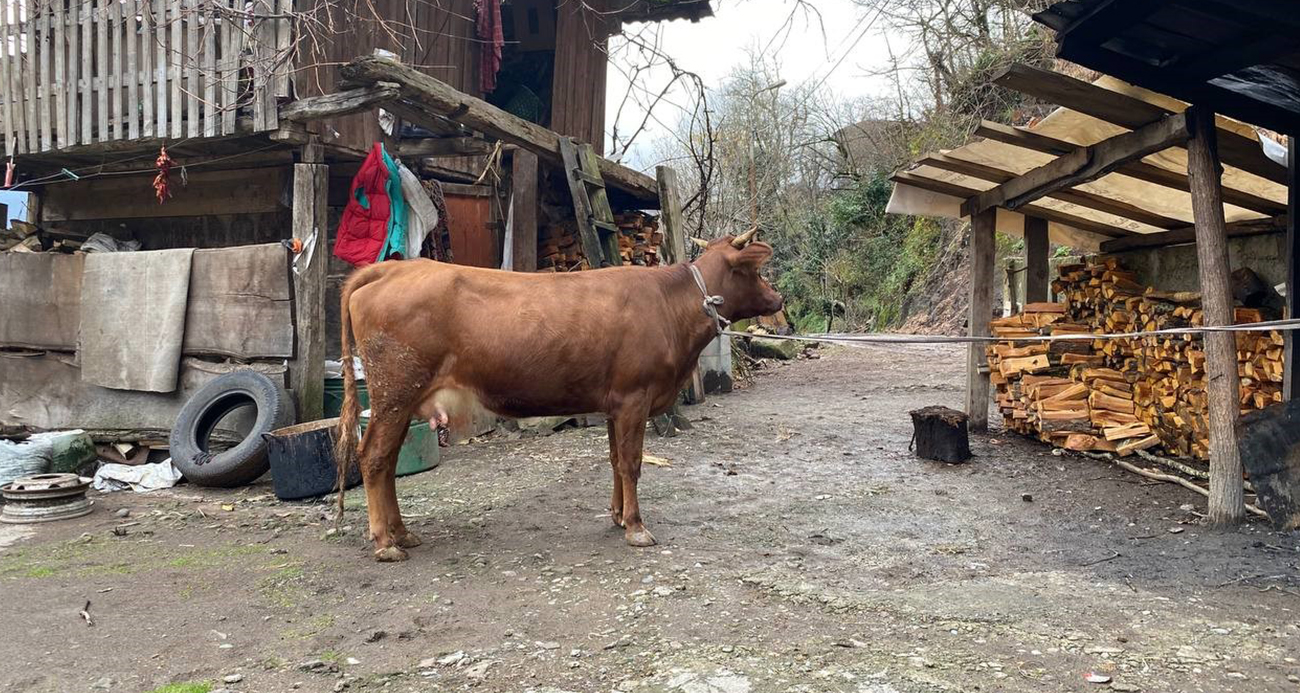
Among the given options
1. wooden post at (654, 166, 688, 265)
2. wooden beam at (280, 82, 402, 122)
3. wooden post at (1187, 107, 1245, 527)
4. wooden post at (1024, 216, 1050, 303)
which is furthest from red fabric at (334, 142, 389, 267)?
wooden post at (1024, 216, 1050, 303)

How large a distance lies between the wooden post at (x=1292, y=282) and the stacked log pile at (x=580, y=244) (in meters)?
6.61

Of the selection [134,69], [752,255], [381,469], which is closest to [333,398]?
[381,469]

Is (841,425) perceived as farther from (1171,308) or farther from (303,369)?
(303,369)

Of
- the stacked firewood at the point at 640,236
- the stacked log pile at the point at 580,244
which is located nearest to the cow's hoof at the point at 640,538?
the stacked log pile at the point at 580,244

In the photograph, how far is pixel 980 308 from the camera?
892 centimetres

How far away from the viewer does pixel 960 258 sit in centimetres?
2331

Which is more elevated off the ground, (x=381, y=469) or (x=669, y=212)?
(x=669, y=212)

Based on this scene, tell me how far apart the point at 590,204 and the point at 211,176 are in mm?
4140

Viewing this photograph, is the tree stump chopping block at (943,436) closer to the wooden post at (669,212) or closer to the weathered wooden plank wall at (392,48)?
the wooden post at (669,212)

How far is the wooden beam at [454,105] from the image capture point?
6.38 meters

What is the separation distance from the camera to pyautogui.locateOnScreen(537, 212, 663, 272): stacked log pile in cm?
1069

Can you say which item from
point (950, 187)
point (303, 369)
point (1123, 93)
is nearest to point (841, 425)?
point (950, 187)

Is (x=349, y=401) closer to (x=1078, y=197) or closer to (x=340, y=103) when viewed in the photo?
(x=340, y=103)

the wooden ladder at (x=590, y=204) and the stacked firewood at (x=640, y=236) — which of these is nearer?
the wooden ladder at (x=590, y=204)
